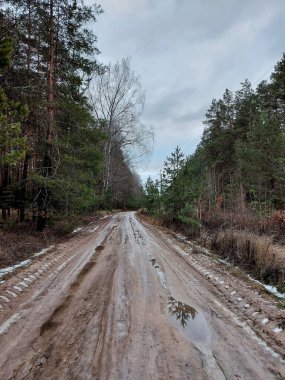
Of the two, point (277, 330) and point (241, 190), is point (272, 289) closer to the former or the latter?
point (277, 330)

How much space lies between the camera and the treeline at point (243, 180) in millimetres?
14500

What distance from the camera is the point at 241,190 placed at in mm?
17266

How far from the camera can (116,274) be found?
20.1ft

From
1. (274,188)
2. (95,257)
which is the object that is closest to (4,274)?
(95,257)

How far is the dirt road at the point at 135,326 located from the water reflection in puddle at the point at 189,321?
0.01 metres

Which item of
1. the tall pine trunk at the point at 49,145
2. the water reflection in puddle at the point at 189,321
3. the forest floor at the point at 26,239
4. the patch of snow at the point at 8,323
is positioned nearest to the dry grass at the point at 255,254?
the water reflection in puddle at the point at 189,321

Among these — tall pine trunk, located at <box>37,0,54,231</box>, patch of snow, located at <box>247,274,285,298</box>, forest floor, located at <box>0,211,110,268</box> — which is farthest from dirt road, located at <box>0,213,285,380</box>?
tall pine trunk, located at <box>37,0,54,231</box>

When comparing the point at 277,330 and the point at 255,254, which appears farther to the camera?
the point at 255,254

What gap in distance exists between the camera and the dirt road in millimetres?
2820

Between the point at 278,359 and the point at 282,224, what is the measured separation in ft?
32.0

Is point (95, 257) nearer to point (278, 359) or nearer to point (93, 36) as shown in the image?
point (278, 359)

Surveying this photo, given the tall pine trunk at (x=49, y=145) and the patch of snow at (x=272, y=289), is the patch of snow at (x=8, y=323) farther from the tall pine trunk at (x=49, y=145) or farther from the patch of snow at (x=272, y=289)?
the tall pine trunk at (x=49, y=145)

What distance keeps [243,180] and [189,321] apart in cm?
2196

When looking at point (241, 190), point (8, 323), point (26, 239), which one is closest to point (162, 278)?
point (8, 323)
